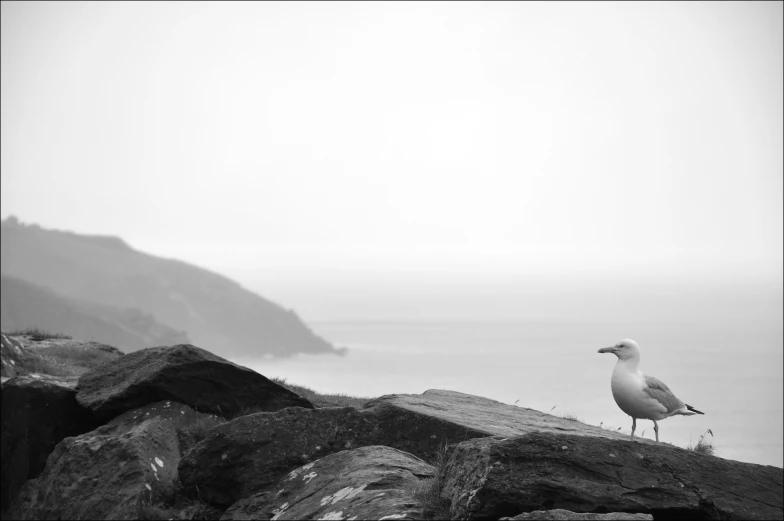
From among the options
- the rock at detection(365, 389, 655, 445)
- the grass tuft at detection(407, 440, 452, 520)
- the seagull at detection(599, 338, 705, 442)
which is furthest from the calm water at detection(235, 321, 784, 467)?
the grass tuft at detection(407, 440, 452, 520)

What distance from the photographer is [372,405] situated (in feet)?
43.7

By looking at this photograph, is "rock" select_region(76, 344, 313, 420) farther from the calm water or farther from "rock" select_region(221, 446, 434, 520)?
the calm water

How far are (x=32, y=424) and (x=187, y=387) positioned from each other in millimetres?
3814

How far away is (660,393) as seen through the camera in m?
12.2

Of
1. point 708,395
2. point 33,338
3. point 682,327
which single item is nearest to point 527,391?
point 708,395

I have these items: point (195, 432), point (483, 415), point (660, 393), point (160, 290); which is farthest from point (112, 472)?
point (160, 290)

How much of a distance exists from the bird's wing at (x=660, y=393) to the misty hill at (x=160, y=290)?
133 m

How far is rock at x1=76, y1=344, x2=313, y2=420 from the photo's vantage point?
48.1 feet

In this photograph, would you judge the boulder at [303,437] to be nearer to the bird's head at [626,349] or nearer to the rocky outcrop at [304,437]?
the rocky outcrop at [304,437]

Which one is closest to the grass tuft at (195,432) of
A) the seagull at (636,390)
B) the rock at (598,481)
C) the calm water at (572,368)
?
the rock at (598,481)

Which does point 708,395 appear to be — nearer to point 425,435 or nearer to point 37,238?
point 425,435

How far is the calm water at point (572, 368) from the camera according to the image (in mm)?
62875

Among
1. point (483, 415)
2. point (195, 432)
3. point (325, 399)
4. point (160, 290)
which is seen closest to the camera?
point (195, 432)

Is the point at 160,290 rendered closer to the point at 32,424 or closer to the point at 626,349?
the point at 32,424
